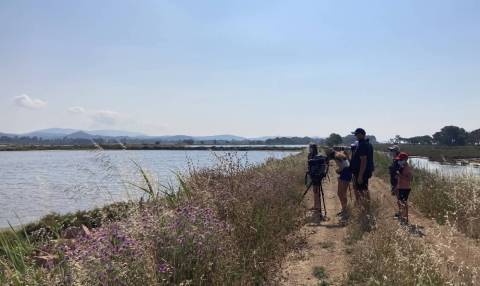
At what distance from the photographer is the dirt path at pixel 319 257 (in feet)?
21.9

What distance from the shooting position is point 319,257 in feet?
25.9

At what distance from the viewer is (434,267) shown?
16.8 feet

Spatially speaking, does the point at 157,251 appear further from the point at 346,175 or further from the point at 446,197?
the point at 446,197

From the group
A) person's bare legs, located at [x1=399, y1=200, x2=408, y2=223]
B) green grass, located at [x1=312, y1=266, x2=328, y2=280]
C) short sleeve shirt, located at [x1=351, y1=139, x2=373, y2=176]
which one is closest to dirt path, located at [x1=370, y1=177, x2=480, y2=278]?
person's bare legs, located at [x1=399, y1=200, x2=408, y2=223]

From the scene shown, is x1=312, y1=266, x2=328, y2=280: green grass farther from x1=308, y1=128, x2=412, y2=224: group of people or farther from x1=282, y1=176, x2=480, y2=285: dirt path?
x1=308, y1=128, x2=412, y2=224: group of people

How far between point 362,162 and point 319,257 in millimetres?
3530

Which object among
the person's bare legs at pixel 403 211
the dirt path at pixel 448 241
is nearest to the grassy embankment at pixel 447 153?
the dirt path at pixel 448 241

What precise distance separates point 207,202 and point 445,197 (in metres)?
8.88

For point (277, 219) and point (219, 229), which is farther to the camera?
point (277, 219)

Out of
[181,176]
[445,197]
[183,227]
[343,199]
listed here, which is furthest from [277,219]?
[445,197]

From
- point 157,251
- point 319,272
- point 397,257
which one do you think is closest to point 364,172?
point 319,272

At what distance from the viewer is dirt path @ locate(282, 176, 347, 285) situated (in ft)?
21.9

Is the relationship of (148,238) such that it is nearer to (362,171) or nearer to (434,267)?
(434,267)

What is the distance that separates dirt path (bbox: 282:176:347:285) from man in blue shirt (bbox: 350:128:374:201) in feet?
3.32
